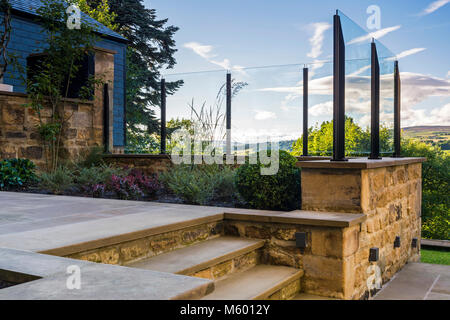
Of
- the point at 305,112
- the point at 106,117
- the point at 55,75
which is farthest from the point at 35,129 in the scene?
the point at 305,112

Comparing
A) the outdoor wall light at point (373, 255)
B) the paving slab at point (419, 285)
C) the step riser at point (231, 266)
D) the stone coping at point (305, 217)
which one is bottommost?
the paving slab at point (419, 285)

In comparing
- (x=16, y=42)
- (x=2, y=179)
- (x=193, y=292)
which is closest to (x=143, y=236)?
(x=193, y=292)

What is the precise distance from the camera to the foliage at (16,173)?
5539 mm

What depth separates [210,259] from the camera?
254 cm

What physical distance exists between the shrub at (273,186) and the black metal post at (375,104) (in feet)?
3.82

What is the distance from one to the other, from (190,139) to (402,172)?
293 centimetres

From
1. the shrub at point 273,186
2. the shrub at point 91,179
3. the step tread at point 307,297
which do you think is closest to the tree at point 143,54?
the shrub at point 91,179

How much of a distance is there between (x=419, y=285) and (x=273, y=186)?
1.62 m

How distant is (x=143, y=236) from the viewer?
2.55 metres

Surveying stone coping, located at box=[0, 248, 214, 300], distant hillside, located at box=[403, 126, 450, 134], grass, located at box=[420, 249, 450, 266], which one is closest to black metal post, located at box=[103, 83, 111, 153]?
grass, located at box=[420, 249, 450, 266]

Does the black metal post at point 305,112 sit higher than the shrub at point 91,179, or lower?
higher

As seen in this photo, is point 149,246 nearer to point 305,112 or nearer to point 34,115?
point 305,112

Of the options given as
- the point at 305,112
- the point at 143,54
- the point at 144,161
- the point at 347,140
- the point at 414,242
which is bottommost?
the point at 414,242

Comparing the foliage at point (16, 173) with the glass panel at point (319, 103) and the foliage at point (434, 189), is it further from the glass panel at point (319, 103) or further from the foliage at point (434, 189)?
the foliage at point (434, 189)
